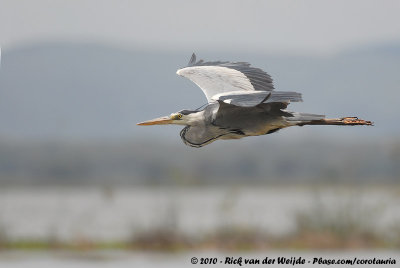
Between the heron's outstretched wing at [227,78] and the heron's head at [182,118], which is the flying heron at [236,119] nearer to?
the heron's head at [182,118]

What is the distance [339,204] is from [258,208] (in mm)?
9535

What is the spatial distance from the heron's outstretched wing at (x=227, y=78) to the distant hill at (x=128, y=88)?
153 ft

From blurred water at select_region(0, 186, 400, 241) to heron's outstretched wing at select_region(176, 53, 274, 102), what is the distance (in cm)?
658

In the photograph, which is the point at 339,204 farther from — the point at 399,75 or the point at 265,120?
the point at 399,75

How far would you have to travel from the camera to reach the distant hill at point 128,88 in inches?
2803

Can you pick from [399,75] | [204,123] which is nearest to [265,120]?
[204,123]

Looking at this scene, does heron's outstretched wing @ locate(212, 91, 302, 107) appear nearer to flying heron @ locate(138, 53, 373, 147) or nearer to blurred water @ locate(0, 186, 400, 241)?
flying heron @ locate(138, 53, 373, 147)

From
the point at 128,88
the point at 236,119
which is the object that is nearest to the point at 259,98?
the point at 236,119

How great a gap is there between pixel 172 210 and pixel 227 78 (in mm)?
7615

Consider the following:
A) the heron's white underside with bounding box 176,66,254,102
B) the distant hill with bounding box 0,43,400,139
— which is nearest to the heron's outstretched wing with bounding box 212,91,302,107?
the heron's white underside with bounding box 176,66,254,102

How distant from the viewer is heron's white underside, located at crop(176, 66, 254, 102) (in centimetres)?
973

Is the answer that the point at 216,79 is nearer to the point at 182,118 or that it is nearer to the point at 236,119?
the point at 182,118

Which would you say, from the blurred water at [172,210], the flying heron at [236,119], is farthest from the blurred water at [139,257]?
the flying heron at [236,119]

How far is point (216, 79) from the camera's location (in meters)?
9.95
